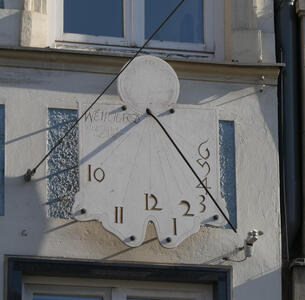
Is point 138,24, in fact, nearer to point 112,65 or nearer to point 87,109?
point 112,65

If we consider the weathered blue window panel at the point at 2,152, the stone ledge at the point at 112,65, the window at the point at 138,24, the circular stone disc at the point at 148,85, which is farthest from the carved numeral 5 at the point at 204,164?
the weathered blue window panel at the point at 2,152

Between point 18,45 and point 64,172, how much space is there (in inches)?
39.0

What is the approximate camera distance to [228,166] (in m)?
15.0

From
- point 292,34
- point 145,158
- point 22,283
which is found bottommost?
point 22,283

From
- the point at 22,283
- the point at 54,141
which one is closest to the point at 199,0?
the point at 54,141

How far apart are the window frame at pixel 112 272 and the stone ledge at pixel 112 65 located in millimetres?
1444

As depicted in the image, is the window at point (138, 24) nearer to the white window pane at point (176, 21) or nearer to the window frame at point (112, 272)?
the white window pane at point (176, 21)

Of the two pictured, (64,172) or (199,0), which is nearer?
(64,172)

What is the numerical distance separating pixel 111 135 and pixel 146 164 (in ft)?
1.07

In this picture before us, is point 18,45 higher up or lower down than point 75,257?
higher up

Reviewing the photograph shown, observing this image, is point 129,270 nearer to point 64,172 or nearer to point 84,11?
point 64,172

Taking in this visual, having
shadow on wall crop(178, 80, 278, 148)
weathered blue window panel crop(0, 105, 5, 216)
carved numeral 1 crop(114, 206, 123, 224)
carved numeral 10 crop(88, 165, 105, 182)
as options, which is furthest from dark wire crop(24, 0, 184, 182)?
carved numeral 1 crop(114, 206, 123, 224)

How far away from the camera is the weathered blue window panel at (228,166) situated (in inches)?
585

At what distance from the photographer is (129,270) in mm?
14469
